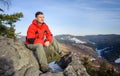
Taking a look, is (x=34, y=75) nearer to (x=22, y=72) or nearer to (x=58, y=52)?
(x=22, y=72)

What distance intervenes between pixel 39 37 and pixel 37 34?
173mm

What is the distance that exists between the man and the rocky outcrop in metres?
0.40

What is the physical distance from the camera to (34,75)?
918 cm

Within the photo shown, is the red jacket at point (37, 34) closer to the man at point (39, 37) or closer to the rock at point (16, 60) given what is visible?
the man at point (39, 37)

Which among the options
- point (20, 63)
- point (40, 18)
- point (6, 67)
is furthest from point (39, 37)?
point (6, 67)

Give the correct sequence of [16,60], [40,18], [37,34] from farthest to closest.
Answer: [37,34] < [40,18] < [16,60]

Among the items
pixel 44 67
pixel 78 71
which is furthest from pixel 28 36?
pixel 78 71

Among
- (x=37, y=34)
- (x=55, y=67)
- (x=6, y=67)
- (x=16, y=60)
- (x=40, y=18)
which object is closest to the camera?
(x=6, y=67)

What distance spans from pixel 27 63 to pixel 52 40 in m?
1.62

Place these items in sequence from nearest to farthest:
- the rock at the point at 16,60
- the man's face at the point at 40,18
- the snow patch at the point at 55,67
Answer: the rock at the point at 16,60, the man's face at the point at 40,18, the snow patch at the point at 55,67

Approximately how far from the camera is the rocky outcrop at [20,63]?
9500mm

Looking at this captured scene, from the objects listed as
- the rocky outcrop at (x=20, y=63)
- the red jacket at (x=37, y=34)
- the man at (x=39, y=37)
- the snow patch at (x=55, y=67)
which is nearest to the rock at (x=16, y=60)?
the rocky outcrop at (x=20, y=63)

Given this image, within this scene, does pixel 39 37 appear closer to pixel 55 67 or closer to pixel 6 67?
pixel 6 67

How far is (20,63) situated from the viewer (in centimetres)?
1014
